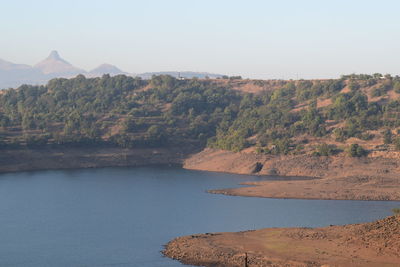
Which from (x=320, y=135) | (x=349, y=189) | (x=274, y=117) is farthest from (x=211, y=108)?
(x=349, y=189)

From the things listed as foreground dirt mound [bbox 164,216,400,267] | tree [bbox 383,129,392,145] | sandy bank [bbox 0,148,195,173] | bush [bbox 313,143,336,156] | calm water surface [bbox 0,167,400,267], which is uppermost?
tree [bbox 383,129,392,145]

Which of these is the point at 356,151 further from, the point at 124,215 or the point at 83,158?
the point at 83,158

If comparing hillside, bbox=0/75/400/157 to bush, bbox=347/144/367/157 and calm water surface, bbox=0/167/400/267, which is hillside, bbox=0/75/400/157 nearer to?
bush, bbox=347/144/367/157

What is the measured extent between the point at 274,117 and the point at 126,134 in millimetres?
31206

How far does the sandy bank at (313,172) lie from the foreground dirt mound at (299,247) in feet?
87.7

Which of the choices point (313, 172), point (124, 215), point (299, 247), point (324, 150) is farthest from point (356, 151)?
point (299, 247)

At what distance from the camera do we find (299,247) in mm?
63594

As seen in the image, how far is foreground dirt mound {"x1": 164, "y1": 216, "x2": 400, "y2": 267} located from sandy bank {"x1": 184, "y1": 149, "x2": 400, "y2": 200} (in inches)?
1052

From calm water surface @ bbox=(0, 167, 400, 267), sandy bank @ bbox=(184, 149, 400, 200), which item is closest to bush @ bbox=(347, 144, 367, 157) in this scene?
sandy bank @ bbox=(184, 149, 400, 200)

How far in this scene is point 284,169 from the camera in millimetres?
121125

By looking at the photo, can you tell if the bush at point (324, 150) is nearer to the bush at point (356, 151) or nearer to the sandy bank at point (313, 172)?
the sandy bank at point (313, 172)

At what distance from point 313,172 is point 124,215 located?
46201 millimetres

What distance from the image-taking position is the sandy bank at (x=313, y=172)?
316ft

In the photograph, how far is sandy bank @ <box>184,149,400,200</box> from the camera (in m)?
96.4
